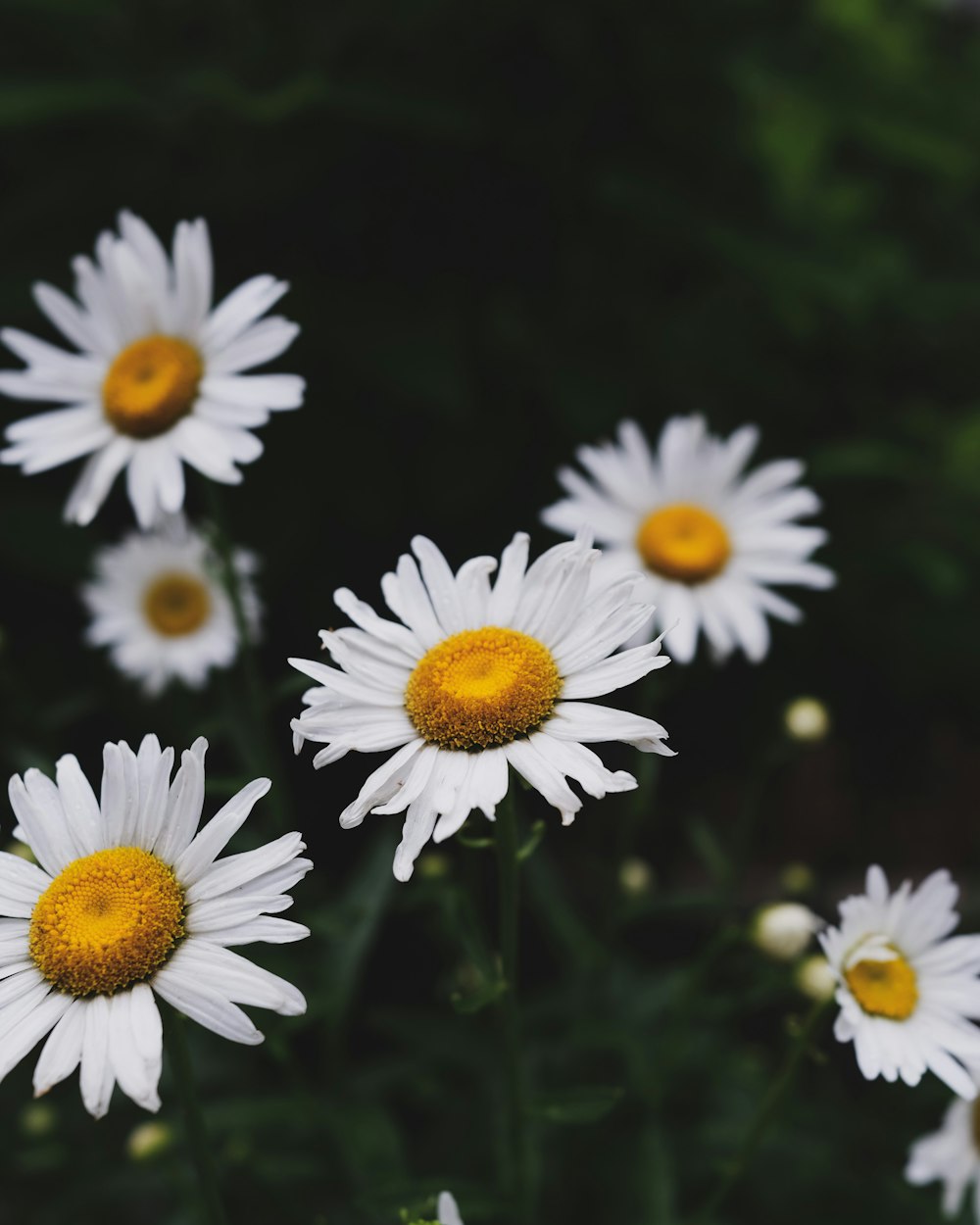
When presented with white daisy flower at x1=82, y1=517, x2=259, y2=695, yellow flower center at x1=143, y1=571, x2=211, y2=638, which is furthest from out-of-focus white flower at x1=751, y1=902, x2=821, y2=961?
yellow flower center at x1=143, y1=571, x2=211, y2=638

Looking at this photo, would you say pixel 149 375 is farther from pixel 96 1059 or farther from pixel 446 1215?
pixel 446 1215

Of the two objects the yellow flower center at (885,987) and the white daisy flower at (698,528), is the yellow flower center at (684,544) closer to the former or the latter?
the white daisy flower at (698,528)

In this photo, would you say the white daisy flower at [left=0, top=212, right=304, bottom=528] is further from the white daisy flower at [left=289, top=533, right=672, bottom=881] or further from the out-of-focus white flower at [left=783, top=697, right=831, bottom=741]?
the out-of-focus white flower at [left=783, top=697, right=831, bottom=741]

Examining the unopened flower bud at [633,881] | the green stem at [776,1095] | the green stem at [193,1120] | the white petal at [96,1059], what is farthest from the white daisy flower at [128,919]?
the unopened flower bud at [633,881]

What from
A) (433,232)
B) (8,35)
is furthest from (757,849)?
(8,35)

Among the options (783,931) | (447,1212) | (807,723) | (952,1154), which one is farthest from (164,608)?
(952,1154)

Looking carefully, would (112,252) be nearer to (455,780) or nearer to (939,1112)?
(455,780)

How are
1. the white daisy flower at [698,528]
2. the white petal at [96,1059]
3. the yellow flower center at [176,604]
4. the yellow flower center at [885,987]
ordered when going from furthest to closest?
the yellow flower center at [176,604]
the white daisy flower at [698,528]
the yellow flower center at [885,987]
the white petal at [96,1059]
